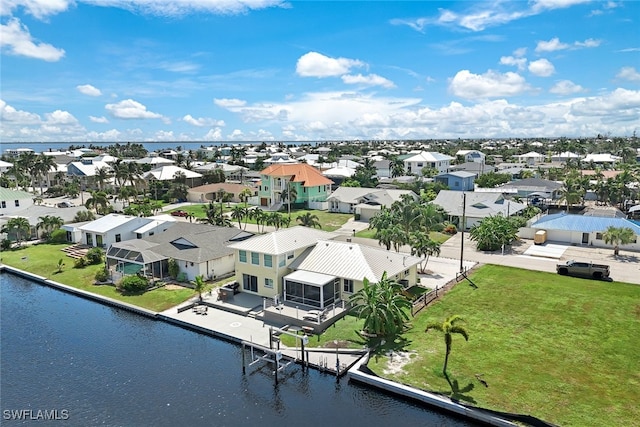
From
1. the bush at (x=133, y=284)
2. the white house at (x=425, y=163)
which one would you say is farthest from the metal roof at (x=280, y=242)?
the white house at (x=425, y=163)

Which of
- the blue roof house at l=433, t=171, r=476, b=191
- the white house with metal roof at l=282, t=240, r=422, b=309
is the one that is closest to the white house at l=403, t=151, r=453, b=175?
the blue roof house at l=433, t=171, r=476, b=191

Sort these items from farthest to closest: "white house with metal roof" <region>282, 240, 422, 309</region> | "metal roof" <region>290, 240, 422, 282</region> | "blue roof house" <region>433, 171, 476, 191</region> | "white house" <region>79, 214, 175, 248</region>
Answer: "blue roof house" <region>433, 171, 476, 191</region> → "white house" <region>79, 214, 175, 248</region> → "metal roof" <region>290, 240, 422, 282</region> → "white house with metal roof" <region>282, 240, 422, 309</region>

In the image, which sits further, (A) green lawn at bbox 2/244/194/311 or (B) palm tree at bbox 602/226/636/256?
(B) palm tree at bbox 602/226/636/256

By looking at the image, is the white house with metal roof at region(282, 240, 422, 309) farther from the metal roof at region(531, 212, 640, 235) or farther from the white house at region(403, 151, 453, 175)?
the white house at region(403, 151, 453, 175)

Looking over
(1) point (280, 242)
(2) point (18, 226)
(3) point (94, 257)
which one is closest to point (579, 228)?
(1) point (280, 242)

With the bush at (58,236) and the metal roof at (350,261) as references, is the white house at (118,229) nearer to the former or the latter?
the bush at (58,236)

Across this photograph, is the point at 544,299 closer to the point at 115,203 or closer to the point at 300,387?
the point at 300,387
